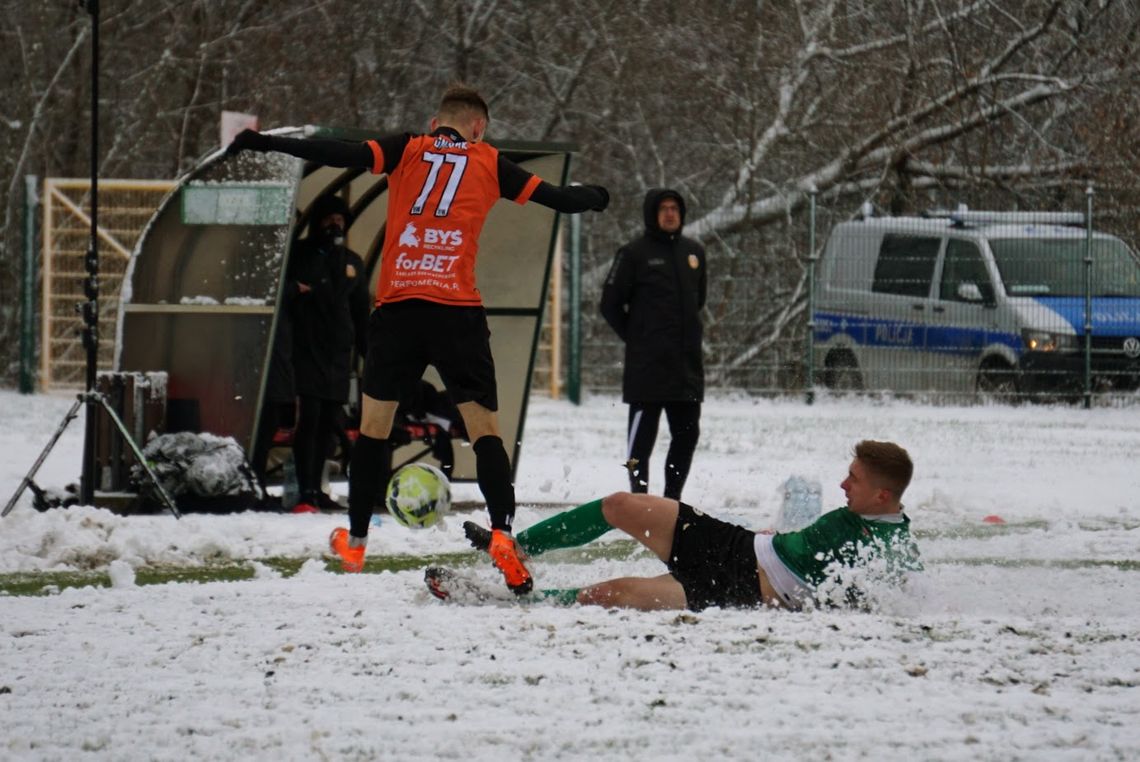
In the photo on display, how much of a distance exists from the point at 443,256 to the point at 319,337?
3.78 metres

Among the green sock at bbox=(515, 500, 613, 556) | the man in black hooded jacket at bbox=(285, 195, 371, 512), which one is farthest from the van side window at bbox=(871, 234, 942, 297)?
the green sock at bbox=(515, 500, 613, 556)

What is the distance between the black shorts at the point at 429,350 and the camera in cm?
759

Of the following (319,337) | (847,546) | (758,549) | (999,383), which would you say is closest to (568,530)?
(758,549)

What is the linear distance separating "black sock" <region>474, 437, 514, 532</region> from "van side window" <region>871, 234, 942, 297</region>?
1399cm

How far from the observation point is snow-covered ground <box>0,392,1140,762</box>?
4.85 meters

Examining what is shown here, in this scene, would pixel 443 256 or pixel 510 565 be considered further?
pixel 443 256

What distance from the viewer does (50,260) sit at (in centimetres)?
2275

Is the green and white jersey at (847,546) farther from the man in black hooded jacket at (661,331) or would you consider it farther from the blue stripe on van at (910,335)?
the blue stripe on van at (910,335)

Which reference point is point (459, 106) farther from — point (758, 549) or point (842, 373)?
point (842, 373)

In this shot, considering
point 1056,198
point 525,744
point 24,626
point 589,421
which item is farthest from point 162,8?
point 525,744

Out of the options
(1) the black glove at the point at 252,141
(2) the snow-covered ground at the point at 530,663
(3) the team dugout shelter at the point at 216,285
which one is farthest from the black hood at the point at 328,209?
(1) the black glove at the point at 252,141

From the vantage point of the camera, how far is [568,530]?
714cm

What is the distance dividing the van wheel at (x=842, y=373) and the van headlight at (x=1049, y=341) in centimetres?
197

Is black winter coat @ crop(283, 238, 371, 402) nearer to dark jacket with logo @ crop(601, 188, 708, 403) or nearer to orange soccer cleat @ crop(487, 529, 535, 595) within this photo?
dark jacket with logo @ crop(601, 188, 708, 403)
